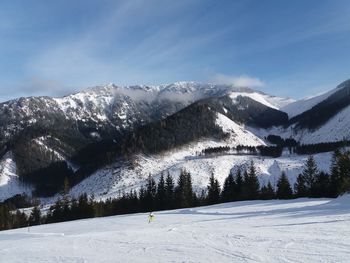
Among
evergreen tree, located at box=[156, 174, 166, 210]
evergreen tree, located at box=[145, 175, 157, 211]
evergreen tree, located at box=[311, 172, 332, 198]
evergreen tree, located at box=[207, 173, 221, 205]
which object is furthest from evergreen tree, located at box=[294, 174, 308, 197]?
evergreen tree, located at box=[145, 175, 157, 211]

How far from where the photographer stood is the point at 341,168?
72.6 m

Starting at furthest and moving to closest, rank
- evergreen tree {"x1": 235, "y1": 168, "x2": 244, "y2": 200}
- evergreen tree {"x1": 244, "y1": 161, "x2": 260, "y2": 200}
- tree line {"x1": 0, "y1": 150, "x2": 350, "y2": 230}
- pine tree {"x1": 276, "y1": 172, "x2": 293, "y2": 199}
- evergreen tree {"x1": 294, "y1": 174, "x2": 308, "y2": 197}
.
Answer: evergreen tree {"x1": 235, "y1": 168, "x2": 244, "y2": 200} < evergreen tree {"x1": 244, "y1": 161, "x2": 260, "y2": 200} < pine tree {"x1": 276, "y1": 172, "x2": 293, "y2": 199} < evergreen tree {"x1": 294, "y1": 174, "x2": 308, "y2": 197} < tree line {"x1": 0, "y1": 150, "x2": 350, "y2": 230}

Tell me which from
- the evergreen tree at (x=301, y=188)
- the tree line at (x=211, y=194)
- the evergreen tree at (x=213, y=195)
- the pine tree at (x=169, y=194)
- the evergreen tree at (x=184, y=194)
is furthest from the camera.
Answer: the pine tree at (x=169, y=194)

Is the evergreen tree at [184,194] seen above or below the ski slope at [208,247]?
above

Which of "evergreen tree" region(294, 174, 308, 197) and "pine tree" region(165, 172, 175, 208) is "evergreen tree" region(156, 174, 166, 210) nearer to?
"pine tree" region(165, 172, 175, 208)

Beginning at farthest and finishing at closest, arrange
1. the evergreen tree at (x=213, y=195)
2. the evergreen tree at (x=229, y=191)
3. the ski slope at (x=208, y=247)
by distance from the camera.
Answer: the evergreen tree at (x=213, y=195)
the evergreen tree at (x=229, y=191)
the ski slope at (x=208, y=247)

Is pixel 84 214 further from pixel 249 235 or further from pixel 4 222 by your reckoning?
pixel 249 235

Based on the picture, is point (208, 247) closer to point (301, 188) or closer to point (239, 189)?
point (301, 188)

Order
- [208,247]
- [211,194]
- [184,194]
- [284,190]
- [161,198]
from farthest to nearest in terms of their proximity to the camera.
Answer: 1. [161,198]
2. [184,194]
3. [211,194]
4. [284,190]
5. [208,247]

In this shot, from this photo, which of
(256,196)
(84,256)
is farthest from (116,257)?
(256,196)

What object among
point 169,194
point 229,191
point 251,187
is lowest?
point 229,191

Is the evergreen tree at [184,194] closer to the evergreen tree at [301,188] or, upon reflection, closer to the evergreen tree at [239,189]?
the evergreen tree at [239,189]

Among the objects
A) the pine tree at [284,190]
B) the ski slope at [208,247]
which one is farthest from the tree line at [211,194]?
the ski slope at [208,247]

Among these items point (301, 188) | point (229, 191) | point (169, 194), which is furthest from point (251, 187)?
point (169, 194)
